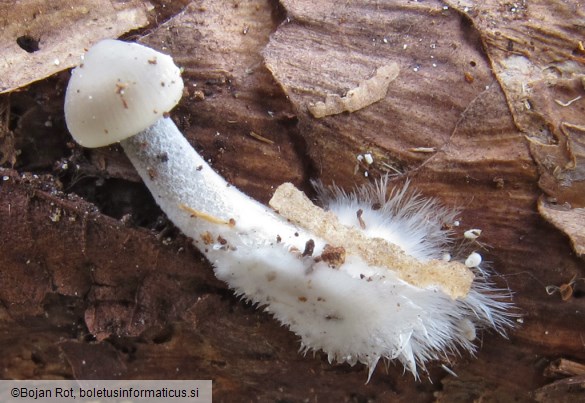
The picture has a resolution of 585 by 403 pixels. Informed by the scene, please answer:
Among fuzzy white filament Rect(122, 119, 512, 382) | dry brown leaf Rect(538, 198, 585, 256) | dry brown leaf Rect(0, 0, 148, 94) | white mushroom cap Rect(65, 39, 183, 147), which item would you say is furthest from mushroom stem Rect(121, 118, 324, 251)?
dry brown leaf Rect(538, 198, 585, 256)

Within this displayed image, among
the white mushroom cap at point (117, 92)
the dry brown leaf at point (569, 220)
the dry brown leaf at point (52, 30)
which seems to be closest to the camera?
the white mushroom cap at point (117, 92)

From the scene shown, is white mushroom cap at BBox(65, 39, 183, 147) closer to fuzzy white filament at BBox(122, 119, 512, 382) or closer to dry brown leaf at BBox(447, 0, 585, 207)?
fuzzy white filament at BBox(122, 119, 512, 382)

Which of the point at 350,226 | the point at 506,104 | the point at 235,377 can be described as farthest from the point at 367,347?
the point at 506,104

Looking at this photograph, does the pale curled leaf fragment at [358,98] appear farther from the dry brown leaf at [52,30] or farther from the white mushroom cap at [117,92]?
the dry brown leaf at [52,30]

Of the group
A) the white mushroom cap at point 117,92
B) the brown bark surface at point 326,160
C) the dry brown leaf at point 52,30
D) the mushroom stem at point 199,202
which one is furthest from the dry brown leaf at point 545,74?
the dry brown leaf at point 52,30

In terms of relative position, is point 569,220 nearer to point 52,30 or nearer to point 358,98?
point 358,98

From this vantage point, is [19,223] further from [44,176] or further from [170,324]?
[170,324]

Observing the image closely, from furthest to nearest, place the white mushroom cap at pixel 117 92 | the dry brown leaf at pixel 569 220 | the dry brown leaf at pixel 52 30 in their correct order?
the dry brown leaf at pixel 52 30 → the dry brown leaf at pixel 569 220 → the white mushroom cap at pixel 117 92
